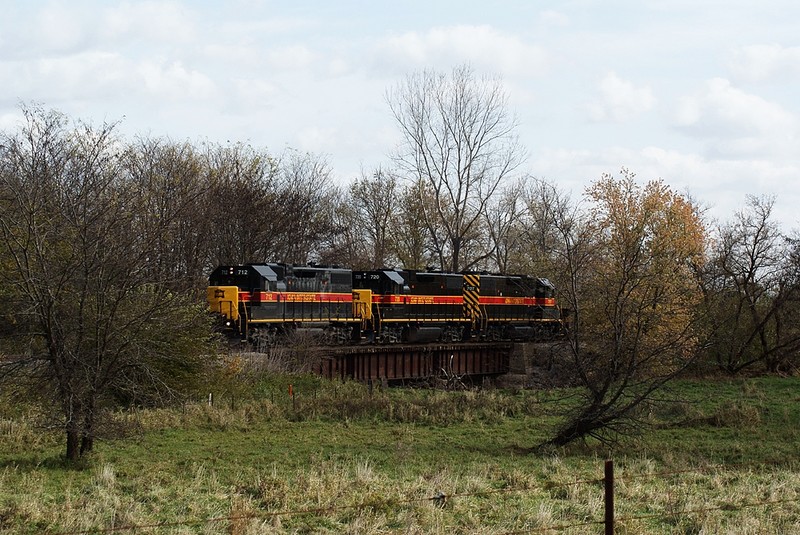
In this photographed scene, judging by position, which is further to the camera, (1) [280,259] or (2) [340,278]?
(1) [280,259]

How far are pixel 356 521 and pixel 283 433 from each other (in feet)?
39.5

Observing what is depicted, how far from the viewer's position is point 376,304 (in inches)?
1601

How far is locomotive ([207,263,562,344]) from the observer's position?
113 ft

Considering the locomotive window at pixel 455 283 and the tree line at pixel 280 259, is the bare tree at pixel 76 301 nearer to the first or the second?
the tree line at pixel 280 259

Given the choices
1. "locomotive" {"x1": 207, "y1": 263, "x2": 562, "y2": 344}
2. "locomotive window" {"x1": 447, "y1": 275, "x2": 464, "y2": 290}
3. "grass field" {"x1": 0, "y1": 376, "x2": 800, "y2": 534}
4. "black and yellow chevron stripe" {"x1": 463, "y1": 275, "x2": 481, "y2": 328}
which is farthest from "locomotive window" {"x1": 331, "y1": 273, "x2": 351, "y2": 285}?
"grass field" {"x1": 0, "y1": 376, "x2": 800, "y2": 534}

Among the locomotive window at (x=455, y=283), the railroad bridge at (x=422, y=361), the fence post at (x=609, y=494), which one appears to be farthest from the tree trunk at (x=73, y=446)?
the locomotive window at (x=455, y=283)

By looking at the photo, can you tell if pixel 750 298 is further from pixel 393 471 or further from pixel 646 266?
pixel 393 471

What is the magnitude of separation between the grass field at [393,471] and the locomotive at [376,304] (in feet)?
18.0

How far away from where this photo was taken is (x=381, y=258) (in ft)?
214

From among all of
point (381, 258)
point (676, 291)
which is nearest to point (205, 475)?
point (676, 291)

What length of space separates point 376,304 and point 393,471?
81.2ft

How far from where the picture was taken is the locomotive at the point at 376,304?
113 ft

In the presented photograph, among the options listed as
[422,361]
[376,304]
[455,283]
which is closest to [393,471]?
[376,304]

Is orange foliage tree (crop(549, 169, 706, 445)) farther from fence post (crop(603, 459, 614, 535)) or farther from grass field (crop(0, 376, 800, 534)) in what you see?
fence post (crop(603, 459, 614, 535))
